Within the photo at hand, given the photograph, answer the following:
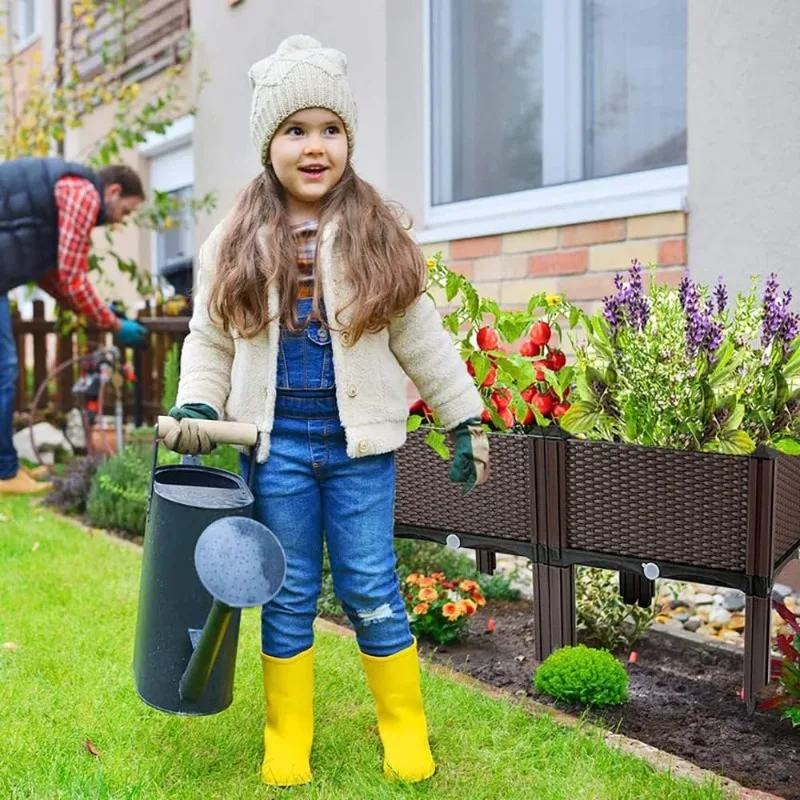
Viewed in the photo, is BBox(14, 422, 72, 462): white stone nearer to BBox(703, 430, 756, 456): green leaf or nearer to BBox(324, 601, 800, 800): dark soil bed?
BBox(324, 601, 800, 800): dark soil bed

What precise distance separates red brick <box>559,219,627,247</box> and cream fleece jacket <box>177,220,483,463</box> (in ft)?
6.38

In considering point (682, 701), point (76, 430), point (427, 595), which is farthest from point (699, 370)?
point (76, 430)

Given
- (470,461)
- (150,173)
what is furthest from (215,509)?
(150,173)

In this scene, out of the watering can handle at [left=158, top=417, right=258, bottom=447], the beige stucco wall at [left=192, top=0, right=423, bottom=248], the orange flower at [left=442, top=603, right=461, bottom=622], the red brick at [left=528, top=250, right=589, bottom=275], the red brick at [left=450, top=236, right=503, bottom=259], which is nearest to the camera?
the watering can handle at [left=158, top=417, right=258, bottom=447]

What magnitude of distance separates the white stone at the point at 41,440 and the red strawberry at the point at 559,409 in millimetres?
5268

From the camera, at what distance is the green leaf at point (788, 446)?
262cm

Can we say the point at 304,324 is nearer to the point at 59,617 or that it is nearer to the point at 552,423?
the point at 552,423

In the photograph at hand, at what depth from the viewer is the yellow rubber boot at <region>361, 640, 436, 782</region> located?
7.61 ft

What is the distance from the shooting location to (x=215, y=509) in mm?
2055

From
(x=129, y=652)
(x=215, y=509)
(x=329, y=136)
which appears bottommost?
(x=129, y=652)

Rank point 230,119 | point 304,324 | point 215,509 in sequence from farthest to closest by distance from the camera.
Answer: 1. point 230,119
2. point 304,324
3. point 215,509

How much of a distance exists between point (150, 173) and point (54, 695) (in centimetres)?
818

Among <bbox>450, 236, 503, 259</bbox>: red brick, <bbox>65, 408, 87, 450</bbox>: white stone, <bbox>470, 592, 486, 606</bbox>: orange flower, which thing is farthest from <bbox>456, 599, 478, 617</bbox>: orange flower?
<bbox>65, 408, 87, 450</bbox>: white stone

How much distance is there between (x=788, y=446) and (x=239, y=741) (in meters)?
1.54
